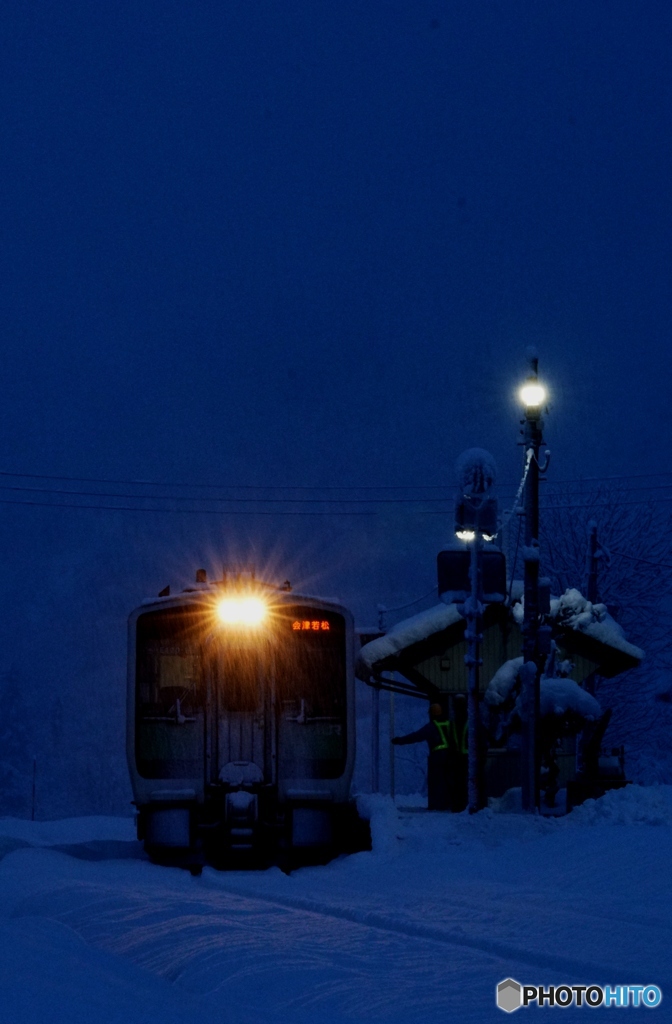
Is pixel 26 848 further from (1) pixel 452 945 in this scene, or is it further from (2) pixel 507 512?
(2) pixel 507 512

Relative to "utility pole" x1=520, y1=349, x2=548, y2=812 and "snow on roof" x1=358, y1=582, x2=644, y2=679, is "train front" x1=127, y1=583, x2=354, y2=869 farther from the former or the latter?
"snow on roof" x1=358, y1=582, x2=644, y2=679

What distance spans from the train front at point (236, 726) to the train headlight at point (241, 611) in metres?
0.01

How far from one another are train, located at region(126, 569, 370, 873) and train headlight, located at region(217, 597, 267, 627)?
0.01 m

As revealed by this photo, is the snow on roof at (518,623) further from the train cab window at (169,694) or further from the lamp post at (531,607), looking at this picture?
the train cab window at (169,694)

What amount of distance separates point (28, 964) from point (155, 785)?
8.53m

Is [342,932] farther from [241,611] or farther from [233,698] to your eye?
[241,611]

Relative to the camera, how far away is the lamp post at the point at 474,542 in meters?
21.3

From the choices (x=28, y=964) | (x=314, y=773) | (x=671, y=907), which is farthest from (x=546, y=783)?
(x=28, y=964)

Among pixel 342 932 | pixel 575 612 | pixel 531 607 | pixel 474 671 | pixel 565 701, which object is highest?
pixel 575 612

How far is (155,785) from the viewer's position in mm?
15422

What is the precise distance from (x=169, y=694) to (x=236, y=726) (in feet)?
2.64

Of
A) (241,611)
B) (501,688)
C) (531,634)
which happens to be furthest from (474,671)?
(241,611)

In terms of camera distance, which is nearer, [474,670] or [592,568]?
[474,670]

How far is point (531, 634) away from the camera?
65.3 feet
